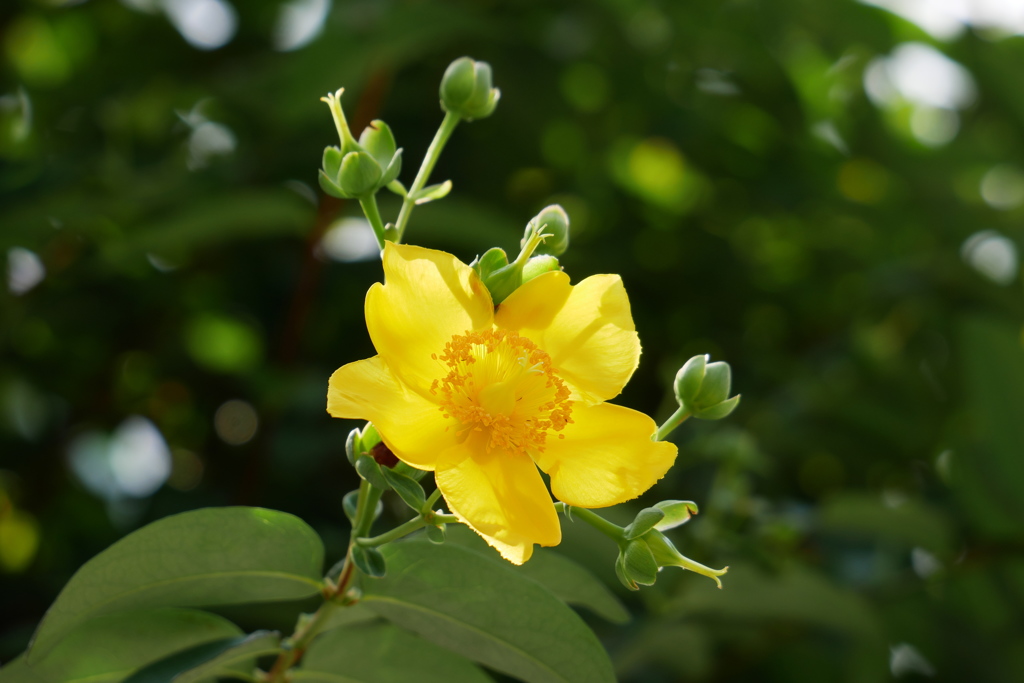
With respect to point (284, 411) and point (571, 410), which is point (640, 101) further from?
point (571, 410)

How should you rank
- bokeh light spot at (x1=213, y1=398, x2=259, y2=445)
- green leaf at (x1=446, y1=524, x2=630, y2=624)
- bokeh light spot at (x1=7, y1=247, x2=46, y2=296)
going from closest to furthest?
green leaf at (x1=446, y1=524, x2=630, y2=624)
bokeh light spot at (x1=7, y1=247, x2=46, y2=296)
bokeh light spot at (x1=213, y1=398, x2=259, y2=445)

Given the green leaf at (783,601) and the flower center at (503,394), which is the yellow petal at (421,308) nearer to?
the flower center at (503,394)

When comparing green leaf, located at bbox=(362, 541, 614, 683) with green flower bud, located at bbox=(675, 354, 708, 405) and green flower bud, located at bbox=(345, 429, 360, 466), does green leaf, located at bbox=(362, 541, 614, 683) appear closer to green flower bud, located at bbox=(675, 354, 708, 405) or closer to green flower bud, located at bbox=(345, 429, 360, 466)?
green flower bud, located at bbox=(345, 429, 360, 466)

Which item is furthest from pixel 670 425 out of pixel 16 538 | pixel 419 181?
pixel 16 538

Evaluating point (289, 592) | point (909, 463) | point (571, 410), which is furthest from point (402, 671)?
point (909, 463)

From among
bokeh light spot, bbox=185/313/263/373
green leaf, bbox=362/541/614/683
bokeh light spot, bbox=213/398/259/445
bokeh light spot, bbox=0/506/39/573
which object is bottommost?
bokeh light spot, bbox=0/506/39/573

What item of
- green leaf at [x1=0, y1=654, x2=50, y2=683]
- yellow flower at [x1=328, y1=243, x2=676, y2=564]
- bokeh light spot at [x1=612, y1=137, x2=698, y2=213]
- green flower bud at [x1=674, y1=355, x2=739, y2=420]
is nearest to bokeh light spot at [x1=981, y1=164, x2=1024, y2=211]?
bokeh light spot at [x1=612, y1=137, x2=698, y2=213]
